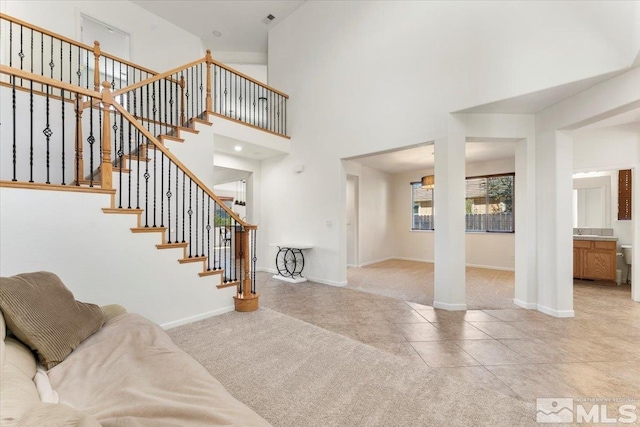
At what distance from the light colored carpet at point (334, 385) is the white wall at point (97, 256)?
Result: 48cm

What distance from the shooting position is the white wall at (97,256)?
85.0 inches

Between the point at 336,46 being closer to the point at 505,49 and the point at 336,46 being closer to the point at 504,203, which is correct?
the point at 505,49

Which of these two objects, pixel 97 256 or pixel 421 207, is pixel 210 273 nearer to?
pixel 97 256

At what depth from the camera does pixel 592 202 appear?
5.54m

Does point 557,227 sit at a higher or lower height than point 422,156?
lower

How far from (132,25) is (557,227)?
825 centimetres

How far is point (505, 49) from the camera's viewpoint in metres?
3.27

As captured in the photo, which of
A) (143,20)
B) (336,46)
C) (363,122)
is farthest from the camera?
(143,20)

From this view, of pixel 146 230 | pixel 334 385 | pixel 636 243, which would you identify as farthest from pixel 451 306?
pixel 146 230

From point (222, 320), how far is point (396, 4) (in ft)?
17.4

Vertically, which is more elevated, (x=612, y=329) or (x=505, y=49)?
(x=505, y=49)

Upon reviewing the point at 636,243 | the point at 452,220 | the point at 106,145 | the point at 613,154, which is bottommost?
the point at 636,243

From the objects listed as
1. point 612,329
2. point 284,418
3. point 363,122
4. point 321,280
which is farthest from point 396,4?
point 284,418

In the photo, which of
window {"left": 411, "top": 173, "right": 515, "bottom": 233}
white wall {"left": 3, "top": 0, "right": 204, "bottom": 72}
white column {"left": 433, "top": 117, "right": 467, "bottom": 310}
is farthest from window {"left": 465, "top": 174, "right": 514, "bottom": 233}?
white wall {"left": 3, "top": 0, "right": 204, "bottom": 72}
